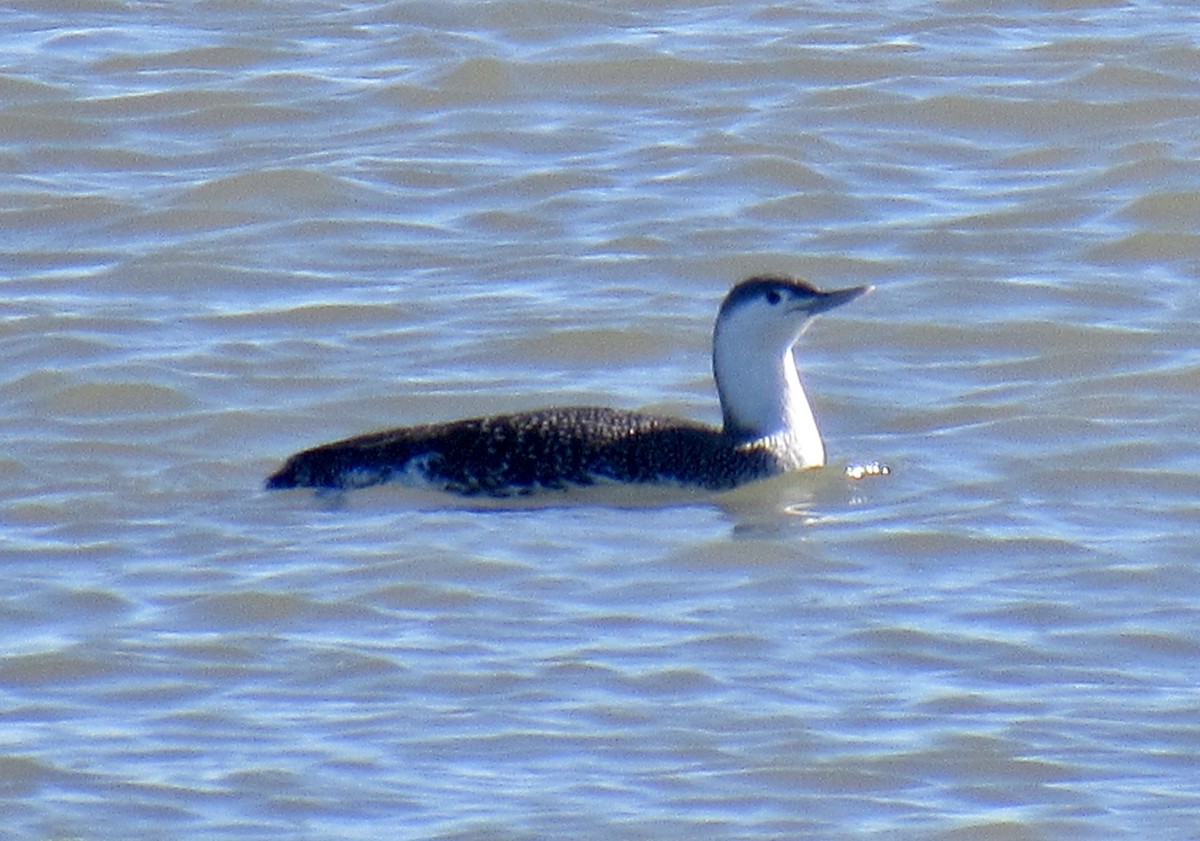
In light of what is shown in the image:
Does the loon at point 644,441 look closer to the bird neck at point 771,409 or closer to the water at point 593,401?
the bird neck at point 771,409

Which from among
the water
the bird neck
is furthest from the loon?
the water

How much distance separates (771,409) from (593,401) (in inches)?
36.1

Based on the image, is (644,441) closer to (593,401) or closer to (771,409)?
(771,409)

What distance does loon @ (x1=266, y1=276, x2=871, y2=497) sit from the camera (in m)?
9.23

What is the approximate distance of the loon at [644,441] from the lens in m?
9.23

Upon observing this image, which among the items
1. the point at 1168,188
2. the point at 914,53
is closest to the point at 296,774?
the point at 1168,188

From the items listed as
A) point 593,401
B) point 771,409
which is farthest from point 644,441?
point 593,401

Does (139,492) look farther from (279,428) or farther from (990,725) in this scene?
(990,725)

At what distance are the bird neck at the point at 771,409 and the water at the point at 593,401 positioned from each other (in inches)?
5.2

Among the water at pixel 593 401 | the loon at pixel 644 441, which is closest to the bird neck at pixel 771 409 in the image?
the loon at pixel 644 441

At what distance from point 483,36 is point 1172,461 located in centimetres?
608

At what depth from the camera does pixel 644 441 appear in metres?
9.33

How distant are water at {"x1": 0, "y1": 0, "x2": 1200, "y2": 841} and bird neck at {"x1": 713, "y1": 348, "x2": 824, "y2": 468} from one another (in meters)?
0.13

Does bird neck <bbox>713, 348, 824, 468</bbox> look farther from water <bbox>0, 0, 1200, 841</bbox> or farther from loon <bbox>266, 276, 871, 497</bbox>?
water <bbox>0, 0, 1200, 841</bbox>
